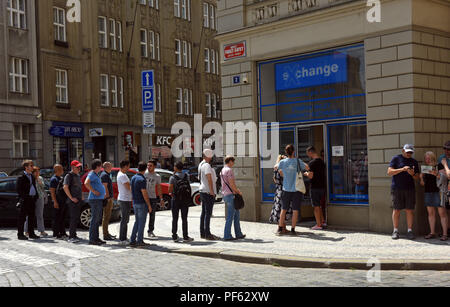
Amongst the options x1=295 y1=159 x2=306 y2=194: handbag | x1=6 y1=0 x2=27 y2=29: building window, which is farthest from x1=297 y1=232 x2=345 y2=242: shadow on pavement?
x1=6 y1=0 x2=27 y2=29: building window

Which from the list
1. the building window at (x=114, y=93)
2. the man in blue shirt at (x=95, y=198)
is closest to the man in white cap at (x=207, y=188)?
the man in blue shirt at (x=95, y=198)

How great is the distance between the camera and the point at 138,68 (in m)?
40.0

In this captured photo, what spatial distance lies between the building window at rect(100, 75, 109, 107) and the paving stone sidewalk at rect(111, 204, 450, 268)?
24.3 meters

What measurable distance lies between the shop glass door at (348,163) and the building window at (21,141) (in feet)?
72.1

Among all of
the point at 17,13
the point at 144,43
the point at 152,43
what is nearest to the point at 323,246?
the point at 17,13

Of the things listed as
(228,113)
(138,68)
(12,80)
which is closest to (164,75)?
(138,68)

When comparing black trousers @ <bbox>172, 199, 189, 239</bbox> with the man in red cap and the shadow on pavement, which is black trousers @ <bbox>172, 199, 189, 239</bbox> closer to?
the man in red cap

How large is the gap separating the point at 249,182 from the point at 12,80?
19.8 meters

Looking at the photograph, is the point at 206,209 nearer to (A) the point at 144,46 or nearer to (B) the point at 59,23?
(B) the point at 59,23

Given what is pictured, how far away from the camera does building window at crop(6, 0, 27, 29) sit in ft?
101

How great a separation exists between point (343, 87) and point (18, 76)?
2241 centimetres

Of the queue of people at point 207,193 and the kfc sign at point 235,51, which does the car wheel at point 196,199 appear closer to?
the kfc sign at point 235,51

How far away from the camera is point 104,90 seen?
3706 cm
